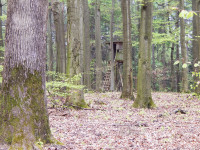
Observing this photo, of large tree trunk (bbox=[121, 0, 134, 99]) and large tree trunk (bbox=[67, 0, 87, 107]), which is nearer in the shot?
large tree trunk (bbox=[67, 0, 87, 107])

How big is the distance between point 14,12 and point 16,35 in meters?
0.40

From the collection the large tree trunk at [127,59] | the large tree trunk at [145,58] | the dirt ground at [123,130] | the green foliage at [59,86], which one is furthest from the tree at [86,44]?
the dirt ground at [123,130]

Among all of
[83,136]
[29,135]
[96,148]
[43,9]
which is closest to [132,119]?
[83,136]

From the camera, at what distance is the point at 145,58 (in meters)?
9.66

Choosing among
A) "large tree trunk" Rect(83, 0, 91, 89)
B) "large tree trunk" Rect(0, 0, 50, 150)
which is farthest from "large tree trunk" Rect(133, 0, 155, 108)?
"large tree trunk" Rect(83, 0, 91, 89)

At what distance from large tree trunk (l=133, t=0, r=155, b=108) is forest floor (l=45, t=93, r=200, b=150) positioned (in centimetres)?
92

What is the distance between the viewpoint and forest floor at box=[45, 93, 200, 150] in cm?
487

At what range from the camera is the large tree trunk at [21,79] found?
374cm

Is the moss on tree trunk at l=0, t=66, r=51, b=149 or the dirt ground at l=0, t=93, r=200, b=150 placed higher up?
the moss on tree trunk at l=0, t=66, r=51, b=149

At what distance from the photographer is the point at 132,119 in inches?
307

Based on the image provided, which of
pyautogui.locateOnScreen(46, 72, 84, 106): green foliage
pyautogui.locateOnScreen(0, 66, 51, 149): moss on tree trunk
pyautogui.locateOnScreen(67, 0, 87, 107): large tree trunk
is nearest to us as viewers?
pyautogui.locateOnScreen(0, 66, 51, 149): moss on tree trunk

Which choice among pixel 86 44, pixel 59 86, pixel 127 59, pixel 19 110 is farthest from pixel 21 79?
pixel 86 44

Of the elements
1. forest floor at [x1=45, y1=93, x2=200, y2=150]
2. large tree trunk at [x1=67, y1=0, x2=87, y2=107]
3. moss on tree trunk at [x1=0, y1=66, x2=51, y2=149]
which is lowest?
forest floor at [x1=45, y1=93, x2=200, y2=150]

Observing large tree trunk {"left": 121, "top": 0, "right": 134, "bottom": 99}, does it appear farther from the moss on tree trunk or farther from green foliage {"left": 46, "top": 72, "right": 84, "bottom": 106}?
the moss on tree trunk
